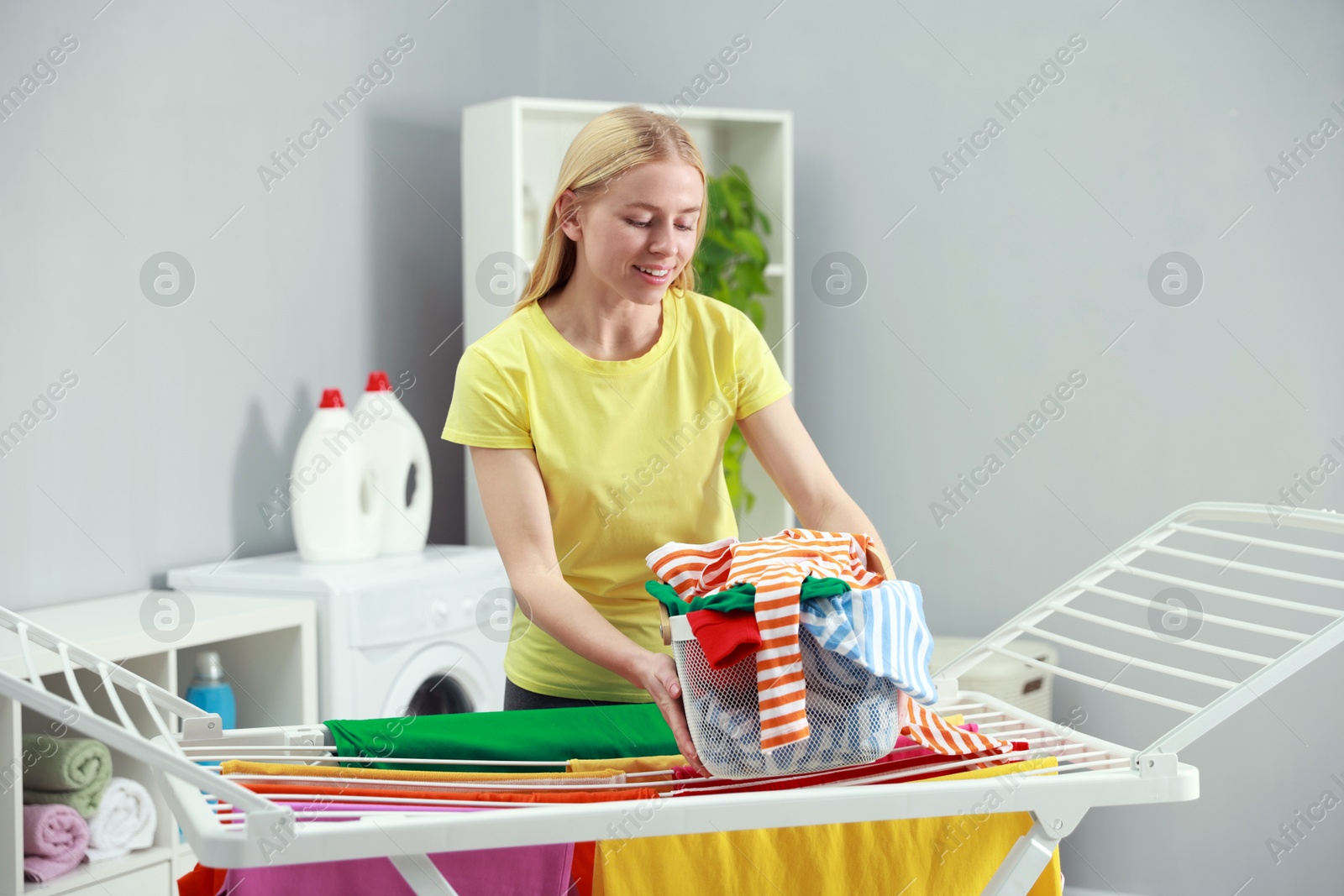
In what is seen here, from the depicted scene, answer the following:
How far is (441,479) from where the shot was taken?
3.22m

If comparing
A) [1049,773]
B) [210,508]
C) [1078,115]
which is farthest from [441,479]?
[1049,773]

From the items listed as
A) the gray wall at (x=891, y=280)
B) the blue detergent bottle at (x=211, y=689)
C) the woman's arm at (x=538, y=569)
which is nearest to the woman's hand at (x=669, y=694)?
the woman's arm at (x=538, y=569)

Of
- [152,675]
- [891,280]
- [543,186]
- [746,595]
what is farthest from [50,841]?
[891,280]

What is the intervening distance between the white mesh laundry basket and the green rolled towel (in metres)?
1.40

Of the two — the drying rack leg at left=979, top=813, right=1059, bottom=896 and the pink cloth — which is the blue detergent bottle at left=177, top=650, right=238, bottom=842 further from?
the drying rack leg at left=979, top=813, right=1059, bottom=896

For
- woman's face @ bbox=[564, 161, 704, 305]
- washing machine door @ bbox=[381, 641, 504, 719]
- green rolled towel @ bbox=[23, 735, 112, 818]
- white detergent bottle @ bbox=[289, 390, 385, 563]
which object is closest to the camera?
woman's face @ bbox=[564, 161, 704, 305]

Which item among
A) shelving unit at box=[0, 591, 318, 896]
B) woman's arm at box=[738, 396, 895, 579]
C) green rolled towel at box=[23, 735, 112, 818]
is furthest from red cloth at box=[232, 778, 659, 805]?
green rolled towel at box=[23, 735, 112, 818]

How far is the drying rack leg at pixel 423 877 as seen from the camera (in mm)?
941

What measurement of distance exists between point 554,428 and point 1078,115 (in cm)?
193

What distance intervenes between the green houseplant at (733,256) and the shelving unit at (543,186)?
0.05 metres

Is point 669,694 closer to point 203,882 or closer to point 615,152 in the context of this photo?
point 203,882

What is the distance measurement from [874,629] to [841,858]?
0.26 meters

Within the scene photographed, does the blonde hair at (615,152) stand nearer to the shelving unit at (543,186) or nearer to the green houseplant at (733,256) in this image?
the shelving unit at (543,186)

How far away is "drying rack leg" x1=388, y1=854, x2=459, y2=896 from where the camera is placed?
3.09 ft
